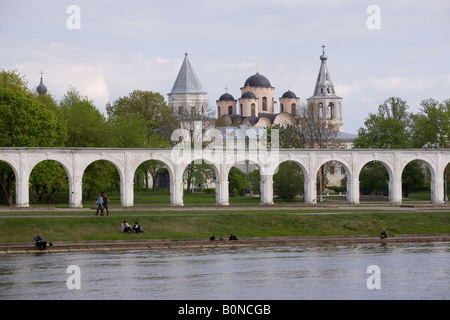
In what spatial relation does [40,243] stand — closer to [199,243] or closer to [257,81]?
[199,243]

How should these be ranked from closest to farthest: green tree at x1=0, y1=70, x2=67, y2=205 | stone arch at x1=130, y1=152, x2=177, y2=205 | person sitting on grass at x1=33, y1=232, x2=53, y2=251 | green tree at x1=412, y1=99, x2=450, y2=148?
1. person sitting on grass at x1=33, y1=232, x2=53, y2=251
2. stone arch at x1=130, y1=152, x2=177, y2=205
3. green tree at x1=0, y1=70, x2=67, y2=205
4. green tree at x1=412, y1=99, x2=450, y2=148

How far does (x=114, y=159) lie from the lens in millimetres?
53688

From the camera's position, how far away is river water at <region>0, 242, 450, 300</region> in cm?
2783

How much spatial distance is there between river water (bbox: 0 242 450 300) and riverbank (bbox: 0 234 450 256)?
0.97 m

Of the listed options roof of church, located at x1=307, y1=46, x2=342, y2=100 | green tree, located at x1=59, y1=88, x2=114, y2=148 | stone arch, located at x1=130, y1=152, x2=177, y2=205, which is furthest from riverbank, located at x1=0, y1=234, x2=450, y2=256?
roof of church, located at x1=307, y1=46, x2=342, y2=100

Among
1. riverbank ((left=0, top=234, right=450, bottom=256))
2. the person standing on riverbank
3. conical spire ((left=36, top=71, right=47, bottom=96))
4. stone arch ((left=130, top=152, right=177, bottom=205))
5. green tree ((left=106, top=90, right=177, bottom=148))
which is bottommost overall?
riverbank ((left=0, top=234, right=450, bottom=256))

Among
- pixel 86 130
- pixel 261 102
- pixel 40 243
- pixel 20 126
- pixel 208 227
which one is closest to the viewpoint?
pixel 40 243

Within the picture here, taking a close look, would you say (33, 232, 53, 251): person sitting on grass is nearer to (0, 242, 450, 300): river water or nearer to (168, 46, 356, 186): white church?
(0, 242, 450, 300): river water

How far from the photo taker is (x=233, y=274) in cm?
3145

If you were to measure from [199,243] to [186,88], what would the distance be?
7742 cm

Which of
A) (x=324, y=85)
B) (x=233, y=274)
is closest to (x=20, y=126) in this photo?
(x=233, y=274)

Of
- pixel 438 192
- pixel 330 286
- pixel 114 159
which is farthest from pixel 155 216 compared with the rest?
pixel 438 192

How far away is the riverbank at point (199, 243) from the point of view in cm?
3756

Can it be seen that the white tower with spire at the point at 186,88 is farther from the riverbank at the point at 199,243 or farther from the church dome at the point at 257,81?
the riverbank at the point at 199,243
